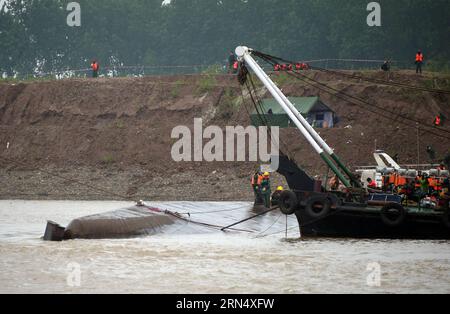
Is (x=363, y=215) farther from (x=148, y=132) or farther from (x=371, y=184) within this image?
(x=148, y=132)

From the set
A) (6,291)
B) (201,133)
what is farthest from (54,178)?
(6,291)

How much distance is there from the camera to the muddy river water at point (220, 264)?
2286cm

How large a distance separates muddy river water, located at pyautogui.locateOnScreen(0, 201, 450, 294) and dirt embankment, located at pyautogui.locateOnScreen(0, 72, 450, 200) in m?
24.4

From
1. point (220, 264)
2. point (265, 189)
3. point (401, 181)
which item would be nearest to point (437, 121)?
point (265, 189)

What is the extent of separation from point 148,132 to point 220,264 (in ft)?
137

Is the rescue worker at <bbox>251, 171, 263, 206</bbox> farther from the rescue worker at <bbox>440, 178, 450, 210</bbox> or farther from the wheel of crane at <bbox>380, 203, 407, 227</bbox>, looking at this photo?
the wheel of crane at <bbox>380, 203, 407, 227</bbox>

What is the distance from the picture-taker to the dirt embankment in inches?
2327

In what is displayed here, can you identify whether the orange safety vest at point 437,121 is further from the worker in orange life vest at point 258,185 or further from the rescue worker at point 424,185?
the rescue worker at point 424,185

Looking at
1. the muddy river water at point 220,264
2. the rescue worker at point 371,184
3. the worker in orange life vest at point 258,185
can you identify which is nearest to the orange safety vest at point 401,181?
the rescue worker at point 371,184

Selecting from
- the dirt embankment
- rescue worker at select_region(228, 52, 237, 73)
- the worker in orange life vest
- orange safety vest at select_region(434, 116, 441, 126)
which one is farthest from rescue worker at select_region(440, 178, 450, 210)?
rescue worker at select_region(228, 52, 237, 73)

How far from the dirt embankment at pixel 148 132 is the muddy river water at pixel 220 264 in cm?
2442

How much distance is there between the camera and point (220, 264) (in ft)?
86.1

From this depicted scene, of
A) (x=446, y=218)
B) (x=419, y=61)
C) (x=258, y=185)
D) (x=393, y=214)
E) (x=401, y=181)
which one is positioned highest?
(x=419, y=61)

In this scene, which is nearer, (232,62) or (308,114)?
(232,62)
